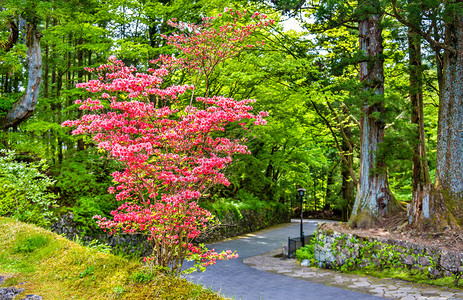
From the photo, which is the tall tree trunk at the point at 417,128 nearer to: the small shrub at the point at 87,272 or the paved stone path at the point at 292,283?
the paved stone path at the point at 292,283

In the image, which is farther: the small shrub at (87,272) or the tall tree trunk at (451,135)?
the tall tree trunk at (451,135)

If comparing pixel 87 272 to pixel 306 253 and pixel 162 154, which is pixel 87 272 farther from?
pixel 306 253

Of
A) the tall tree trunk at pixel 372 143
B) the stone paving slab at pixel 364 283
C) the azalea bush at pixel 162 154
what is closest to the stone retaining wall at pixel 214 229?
the azalea bush at pixel 162 154

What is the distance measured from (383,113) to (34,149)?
11.1 meters

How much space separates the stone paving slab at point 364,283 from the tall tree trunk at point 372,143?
2.04 m

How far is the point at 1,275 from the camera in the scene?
4406 mm

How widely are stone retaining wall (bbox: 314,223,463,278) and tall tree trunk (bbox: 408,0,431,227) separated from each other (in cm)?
95

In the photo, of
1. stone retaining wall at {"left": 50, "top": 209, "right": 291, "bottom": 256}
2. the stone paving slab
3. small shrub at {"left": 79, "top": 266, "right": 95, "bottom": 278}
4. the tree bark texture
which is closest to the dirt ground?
the stone paving slab

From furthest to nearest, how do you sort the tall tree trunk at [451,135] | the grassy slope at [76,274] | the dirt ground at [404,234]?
the tall tree trunk at [451,135] → the dirt ground at [404,234] → the grassy slope at [76,274]

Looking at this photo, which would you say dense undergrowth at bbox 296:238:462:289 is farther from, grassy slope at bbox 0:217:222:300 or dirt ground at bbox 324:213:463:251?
grassy slope at bbox 0:217:222:300

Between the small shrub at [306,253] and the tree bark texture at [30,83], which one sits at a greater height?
the tree bark texture at [30,83]

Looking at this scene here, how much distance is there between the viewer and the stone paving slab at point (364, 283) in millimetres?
6613

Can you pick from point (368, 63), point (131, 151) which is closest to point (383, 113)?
point (368, 63)

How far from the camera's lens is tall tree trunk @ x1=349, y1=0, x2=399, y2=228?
387 inches
